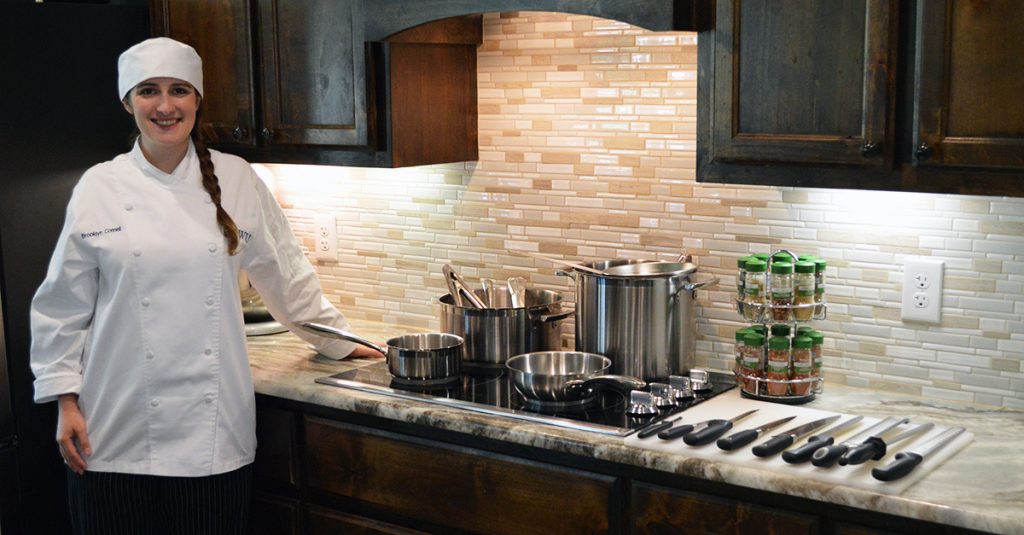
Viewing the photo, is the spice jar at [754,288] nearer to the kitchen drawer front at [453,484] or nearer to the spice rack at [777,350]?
the spice rack at [777,350]

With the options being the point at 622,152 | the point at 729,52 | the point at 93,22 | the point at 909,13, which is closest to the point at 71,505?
the point at 93,22

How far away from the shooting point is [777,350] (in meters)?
2.45

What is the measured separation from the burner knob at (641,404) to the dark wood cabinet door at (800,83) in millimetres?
495

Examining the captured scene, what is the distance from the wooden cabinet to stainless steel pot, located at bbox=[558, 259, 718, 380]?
313 mm

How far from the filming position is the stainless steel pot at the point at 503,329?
110 inches

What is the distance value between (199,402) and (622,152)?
1180mm

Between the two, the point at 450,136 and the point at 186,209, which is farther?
the point at 450,136

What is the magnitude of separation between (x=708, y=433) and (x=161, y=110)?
1413 millimetres

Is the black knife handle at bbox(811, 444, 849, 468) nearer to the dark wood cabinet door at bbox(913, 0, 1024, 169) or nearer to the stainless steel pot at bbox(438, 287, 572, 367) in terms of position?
the dark wood cabinet door at bbox(913, 0, 1024, 169)

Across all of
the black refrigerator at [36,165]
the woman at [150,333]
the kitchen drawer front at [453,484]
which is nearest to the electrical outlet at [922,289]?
the kitchen drawer front at [453,484]

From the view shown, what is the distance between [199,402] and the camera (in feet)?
8.71

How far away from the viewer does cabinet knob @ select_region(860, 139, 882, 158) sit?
2154mm

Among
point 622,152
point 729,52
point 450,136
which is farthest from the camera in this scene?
point 450,136

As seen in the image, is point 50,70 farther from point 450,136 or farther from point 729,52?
point 729,52
